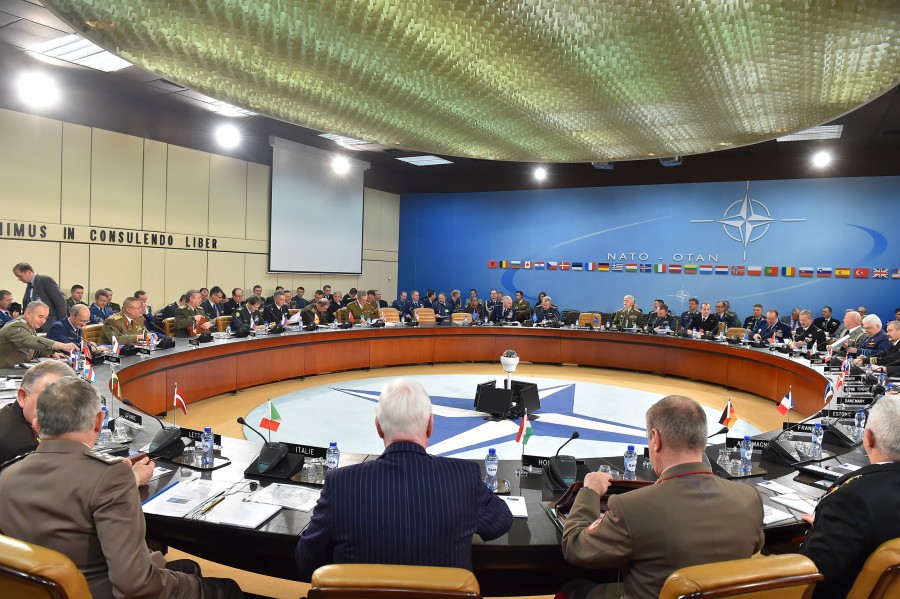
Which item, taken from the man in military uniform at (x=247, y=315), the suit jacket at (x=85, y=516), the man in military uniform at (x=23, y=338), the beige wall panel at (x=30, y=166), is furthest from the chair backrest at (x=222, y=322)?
the suit jacket at (x=85, y=516)

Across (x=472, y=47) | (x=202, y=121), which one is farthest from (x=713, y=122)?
(x=202, y=121)

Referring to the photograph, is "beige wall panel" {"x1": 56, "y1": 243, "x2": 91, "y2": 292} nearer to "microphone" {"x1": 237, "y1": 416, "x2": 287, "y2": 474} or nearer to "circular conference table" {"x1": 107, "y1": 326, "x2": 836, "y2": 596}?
"circular conference table" {"x1": 107, "y1": 326, "x2": 836, "y2": 596}

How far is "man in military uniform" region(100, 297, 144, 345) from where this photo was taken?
6367mm

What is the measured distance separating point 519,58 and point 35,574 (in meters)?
1.74

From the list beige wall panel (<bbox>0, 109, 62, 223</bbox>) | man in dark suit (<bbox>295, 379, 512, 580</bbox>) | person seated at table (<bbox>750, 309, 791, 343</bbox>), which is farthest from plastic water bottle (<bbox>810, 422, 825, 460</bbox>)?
beige wall panel (<bbox>0, 109, 62, 223</bbox>)

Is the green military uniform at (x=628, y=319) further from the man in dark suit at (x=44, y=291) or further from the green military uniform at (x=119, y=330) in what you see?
the man in dark suit at (x=44, y=291)

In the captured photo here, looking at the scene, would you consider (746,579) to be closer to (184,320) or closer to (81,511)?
(81,511)

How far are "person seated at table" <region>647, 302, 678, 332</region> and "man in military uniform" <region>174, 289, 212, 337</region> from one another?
7.47m

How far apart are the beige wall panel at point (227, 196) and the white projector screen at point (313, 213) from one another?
639 mm

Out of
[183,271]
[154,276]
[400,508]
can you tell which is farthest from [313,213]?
[400,508]

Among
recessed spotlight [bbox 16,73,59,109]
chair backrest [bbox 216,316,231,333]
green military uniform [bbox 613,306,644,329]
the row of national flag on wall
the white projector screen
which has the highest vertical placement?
recessed spotlight [bbox 16,73,59,109]

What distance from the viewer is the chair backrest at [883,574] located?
1467 millimetres

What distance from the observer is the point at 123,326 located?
6.51 m

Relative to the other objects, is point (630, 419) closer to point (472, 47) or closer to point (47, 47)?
point (472, 47)
